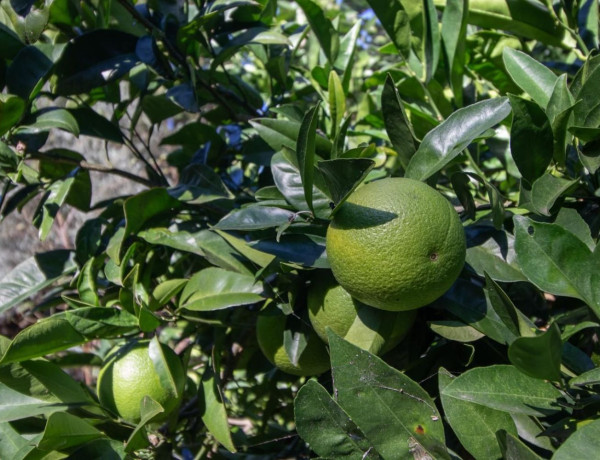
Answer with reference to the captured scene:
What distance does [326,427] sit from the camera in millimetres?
621

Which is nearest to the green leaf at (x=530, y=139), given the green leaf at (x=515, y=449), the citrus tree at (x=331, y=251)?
the citrus tree at (x=331, y=251)

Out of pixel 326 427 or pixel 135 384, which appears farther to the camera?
pixel 135 384

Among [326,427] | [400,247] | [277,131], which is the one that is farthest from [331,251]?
[277,131]

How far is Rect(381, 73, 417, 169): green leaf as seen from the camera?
2.50 ft

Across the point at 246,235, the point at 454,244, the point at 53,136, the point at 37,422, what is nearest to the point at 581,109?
the point at 454,244

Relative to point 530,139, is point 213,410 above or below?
below

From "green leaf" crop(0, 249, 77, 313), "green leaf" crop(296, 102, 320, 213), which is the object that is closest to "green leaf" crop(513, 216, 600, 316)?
"green leaf" crop(296, 102, 320, 213)

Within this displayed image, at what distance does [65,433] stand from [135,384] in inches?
4.9

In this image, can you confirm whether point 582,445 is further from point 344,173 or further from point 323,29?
point 323,29

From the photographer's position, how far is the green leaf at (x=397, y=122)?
0.76 metres

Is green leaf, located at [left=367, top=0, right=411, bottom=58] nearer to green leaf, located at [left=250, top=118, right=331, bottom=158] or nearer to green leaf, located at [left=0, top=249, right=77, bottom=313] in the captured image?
green leaf, located at [left=250, top=118, right=331, bottom=158]

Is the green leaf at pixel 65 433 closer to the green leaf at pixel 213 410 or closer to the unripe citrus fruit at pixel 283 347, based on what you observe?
the green leaf at pixel 213 410

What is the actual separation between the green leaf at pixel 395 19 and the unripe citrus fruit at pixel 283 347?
471 millimetres

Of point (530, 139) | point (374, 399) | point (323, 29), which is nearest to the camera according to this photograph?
point (374, 399)
